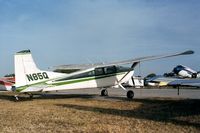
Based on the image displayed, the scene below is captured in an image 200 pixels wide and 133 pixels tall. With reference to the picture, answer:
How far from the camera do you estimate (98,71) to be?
21375 millimetres

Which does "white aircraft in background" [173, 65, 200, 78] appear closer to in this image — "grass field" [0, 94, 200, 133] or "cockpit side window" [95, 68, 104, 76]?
"cockpit side window" [95, 68, 104, 76]

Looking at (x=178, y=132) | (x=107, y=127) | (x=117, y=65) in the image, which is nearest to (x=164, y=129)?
(x=178, y=132)

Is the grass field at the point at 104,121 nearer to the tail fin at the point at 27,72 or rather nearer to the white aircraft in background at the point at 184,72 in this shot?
the tail fin at the point at 27,72

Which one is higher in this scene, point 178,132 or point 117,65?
point 117,65

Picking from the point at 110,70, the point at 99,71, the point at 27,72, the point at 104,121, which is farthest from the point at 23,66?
the point at 104,121

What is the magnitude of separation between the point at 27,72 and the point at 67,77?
2203 mm

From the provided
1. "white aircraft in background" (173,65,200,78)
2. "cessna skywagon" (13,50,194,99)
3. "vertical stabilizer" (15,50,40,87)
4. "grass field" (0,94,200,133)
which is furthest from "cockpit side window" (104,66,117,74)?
"white aircraft in background" (173,65,200,78)

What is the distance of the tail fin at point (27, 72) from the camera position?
19.0 m

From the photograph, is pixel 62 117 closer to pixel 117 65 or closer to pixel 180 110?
pixel 180 110

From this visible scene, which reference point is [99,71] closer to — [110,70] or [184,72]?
[110,70]

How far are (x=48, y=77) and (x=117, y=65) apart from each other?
14.3 ft

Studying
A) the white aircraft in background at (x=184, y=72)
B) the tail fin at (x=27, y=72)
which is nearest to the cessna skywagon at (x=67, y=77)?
the tail fin at (x=27, y=72)

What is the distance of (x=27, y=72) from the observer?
63.0 feet

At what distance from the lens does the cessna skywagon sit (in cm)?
1905
